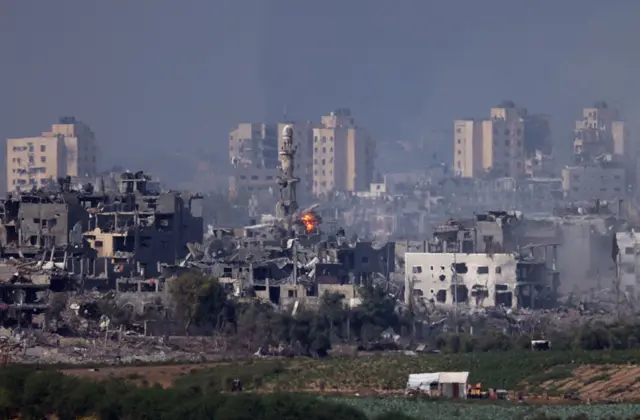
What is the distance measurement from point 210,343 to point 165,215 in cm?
1545

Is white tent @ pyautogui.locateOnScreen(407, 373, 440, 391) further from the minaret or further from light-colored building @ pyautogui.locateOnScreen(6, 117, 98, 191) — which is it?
light-colored building @ pyautogui.locateOnScreen(6, 117, 98, 191)

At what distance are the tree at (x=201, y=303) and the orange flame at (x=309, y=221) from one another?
1872cm

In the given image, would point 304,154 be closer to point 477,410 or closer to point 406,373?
point 406,373

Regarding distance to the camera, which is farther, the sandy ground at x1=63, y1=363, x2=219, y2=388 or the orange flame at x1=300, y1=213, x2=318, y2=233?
the orange flame at x1=300, y1=213, x2=318, y2=233

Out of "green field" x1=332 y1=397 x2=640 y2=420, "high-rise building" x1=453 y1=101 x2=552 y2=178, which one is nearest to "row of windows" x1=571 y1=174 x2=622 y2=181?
"high-rise building" x1=453 y1=101 x2=552 y2=178

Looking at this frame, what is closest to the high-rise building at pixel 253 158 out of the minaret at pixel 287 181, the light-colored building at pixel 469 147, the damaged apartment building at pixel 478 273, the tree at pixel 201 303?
the light-colored building at pixel 469 147

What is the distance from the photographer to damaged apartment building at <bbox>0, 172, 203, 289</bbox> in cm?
7400

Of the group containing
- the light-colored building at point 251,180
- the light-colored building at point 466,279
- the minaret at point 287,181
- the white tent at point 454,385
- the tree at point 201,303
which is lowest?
the white tent at point 454,385

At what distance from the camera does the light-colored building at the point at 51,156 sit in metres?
126

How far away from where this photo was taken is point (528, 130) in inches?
5684

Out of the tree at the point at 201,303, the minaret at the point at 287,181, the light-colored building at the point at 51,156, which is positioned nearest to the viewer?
the tree at the point at 201,303

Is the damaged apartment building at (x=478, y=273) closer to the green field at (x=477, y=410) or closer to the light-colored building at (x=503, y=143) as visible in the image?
the green field at (x=477, y=410)

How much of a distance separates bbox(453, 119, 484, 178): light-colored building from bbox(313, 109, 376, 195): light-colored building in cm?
490

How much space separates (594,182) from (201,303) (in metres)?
52.1
